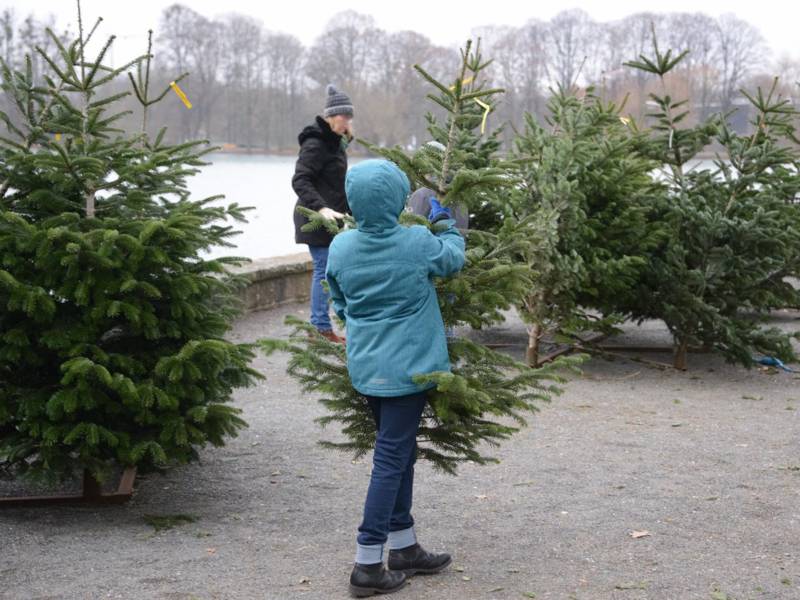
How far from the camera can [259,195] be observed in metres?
31.4

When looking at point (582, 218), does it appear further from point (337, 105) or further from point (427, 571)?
point (427, 571)

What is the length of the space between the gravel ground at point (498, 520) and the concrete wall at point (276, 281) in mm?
3915

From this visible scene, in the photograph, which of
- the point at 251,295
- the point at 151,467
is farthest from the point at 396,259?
the point at 251,295

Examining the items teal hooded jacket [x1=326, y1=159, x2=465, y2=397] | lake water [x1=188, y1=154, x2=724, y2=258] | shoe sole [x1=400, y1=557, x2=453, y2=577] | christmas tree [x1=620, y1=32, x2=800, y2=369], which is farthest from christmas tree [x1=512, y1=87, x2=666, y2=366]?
teal hooded jacket [x1=326, y1=159, x2=465, y2=397]

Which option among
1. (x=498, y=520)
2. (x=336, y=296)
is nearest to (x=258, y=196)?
(x=498, y=520)

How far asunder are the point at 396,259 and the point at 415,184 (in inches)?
29.6

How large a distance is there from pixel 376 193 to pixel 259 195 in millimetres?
27862

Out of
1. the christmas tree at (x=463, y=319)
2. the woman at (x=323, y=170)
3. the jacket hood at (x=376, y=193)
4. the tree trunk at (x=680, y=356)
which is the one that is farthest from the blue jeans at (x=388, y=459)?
the tree trunk at (x=680, y=356)

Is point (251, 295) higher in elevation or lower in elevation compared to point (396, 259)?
lower

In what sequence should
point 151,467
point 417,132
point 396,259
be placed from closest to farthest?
1. point 396,259
2. point 151,467
3. point 417,132

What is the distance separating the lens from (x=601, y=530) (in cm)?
494

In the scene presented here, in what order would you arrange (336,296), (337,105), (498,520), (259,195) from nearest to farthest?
(336,296)
(498,520)
(337,105)
(259,195)

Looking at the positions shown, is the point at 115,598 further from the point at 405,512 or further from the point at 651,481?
the point at 651,481

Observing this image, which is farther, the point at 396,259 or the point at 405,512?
the point at 405,512
